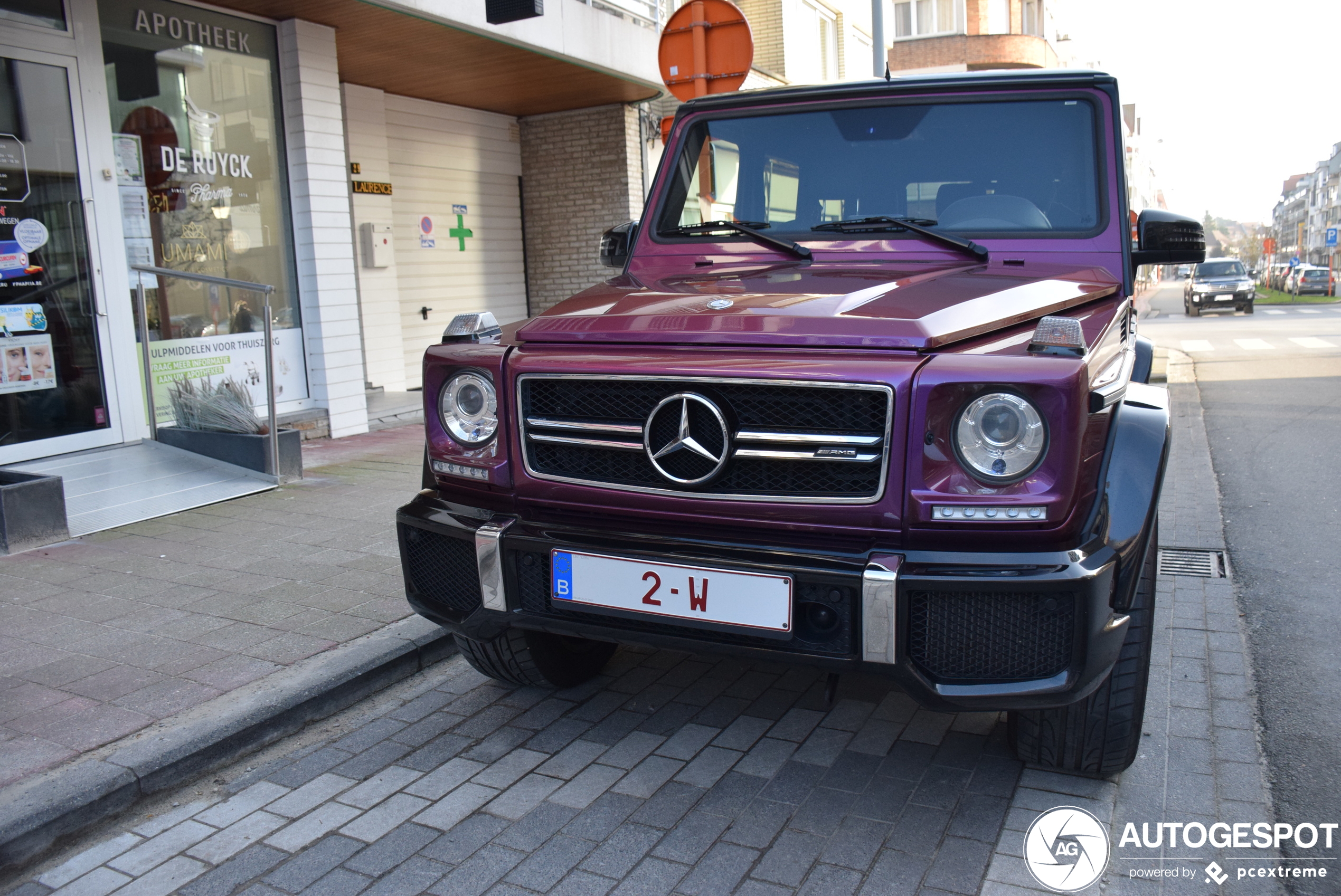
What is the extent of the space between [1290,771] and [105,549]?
17.0 ft

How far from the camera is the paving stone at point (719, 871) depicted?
2.34 meters

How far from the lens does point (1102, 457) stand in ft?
7.84

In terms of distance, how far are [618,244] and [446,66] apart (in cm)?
721

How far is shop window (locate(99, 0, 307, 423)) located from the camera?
7.27 meters

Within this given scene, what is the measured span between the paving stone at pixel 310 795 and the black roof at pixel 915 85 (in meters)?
2.71

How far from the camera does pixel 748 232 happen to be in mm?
3484

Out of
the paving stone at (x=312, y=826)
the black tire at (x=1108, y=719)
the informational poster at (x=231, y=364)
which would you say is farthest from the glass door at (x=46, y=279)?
the black tire at (x=1108, y=719)

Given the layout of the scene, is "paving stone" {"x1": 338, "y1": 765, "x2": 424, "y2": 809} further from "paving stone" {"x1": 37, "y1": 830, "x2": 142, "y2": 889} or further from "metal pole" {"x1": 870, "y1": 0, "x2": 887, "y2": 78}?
"metal pole" {"x1": 870, "y1": 0, "x2": 887, "y2": 78}

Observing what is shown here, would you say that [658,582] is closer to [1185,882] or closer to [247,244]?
[1185,882]

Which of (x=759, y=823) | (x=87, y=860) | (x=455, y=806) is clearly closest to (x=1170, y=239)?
(x=759, y=823)

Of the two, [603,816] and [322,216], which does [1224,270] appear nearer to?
[322,216]

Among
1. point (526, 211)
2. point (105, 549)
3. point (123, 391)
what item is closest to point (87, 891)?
point (105, 549)

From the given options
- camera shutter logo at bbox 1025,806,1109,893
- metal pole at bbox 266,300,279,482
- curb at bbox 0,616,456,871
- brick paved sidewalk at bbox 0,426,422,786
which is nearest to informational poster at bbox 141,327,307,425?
metal pole at bbox 266,300,279,482

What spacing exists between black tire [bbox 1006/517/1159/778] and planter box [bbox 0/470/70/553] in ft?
15.9
